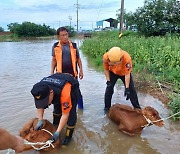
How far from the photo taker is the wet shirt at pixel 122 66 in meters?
4.73

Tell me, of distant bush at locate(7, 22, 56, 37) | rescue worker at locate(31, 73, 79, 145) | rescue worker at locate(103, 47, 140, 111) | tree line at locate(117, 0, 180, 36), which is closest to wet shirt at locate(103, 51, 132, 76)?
rescue worker at locate(103, 47, 140, 111)

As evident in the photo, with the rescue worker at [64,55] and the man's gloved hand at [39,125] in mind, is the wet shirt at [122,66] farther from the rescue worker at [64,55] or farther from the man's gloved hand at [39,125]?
the man's gloved hand at [39,125]

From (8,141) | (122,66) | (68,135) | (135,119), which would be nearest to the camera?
(8,141)

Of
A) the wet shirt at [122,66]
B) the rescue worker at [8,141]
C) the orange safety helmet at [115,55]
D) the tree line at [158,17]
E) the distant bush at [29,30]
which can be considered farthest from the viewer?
the distant bush at [29,30]

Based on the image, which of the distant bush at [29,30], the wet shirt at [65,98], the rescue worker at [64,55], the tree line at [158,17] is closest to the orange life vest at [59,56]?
the rescue worker at [64,55]

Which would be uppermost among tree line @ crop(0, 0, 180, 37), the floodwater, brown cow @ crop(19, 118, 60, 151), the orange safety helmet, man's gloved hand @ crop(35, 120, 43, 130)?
tree line @ crop(0, 0, 180, 37)

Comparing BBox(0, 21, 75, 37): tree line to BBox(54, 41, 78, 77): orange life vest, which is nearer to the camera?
BBox(54, 41, 78, 77): orange life vest

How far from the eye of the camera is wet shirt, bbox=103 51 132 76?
4.73 metres

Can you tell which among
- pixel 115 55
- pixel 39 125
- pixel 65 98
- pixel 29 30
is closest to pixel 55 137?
pixel 39 125

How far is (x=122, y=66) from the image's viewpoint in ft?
15.8

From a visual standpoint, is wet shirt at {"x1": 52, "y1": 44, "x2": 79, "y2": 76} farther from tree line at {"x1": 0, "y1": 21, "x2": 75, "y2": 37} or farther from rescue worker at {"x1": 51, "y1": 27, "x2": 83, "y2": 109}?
tree line at {"x1": 0, "y1": 21, "x2": 75, "y2": 37}

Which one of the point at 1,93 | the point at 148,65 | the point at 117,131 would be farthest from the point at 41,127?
the point at 148,65

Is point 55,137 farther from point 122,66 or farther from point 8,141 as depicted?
point 122,66

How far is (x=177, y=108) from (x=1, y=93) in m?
4.84
